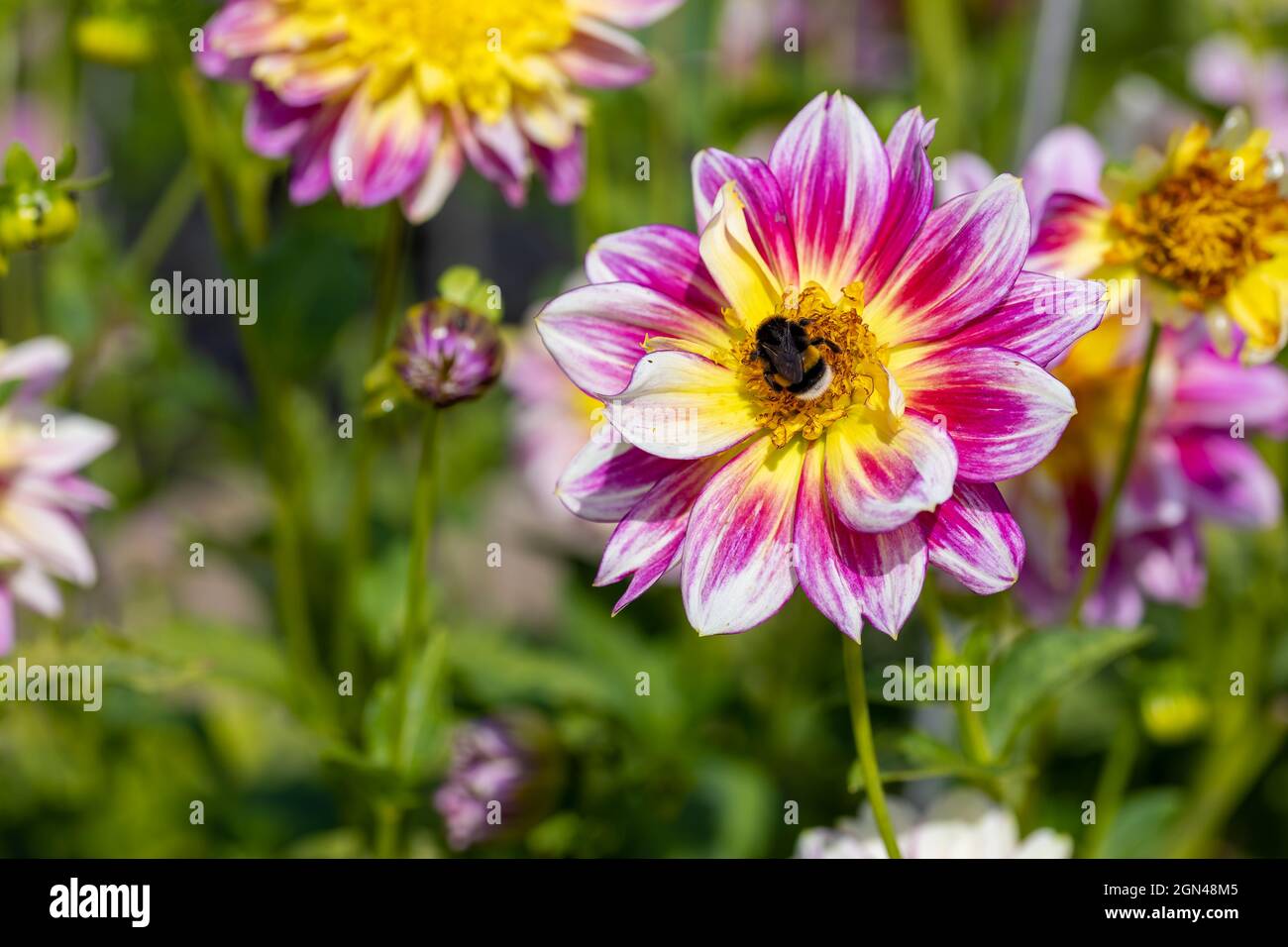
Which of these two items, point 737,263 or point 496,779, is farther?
point 496,779

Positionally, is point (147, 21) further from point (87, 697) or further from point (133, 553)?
point (133, 553)

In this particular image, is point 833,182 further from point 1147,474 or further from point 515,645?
point 515,645

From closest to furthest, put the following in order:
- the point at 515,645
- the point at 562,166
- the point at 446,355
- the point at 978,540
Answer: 1. the point at 978,540
2. the point at 446,355
3. the point at 562,166
4. the point at 515,645

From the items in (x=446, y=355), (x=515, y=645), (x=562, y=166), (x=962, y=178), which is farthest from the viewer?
(x=515, y=645)

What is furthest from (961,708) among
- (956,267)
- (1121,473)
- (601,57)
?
(601,57)

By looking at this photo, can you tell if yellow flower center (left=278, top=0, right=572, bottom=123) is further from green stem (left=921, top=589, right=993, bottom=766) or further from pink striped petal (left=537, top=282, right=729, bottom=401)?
green stem (left=921, top=589, right=993, bottom=766)

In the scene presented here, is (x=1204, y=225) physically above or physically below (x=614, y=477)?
above
